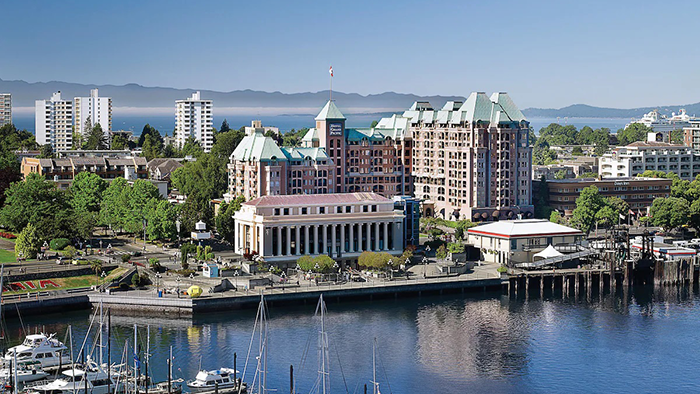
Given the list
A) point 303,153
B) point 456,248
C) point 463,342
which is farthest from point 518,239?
point 303,153

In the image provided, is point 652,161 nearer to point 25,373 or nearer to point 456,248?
point 456,248

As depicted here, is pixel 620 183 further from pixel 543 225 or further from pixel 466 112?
pixel 543 225

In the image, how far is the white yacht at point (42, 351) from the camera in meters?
78.4

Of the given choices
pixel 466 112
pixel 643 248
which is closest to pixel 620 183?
pixel 466 112

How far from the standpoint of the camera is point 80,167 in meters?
168

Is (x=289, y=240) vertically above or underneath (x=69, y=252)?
above

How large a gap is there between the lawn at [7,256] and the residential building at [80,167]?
46.3m

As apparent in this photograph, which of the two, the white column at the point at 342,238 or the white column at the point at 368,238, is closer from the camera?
the white column at the point at 342,238

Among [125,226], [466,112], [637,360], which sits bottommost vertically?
[637,360]

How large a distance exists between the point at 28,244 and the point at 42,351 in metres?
34.7

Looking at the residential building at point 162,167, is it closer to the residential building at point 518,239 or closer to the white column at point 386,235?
the white column at point 386,235

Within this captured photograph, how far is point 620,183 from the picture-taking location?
6363 inches

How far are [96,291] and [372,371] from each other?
32251 millimetres

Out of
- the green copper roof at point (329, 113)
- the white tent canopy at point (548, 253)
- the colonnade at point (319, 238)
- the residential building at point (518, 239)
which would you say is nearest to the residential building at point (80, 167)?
the green copper roof at point (329, 113)
